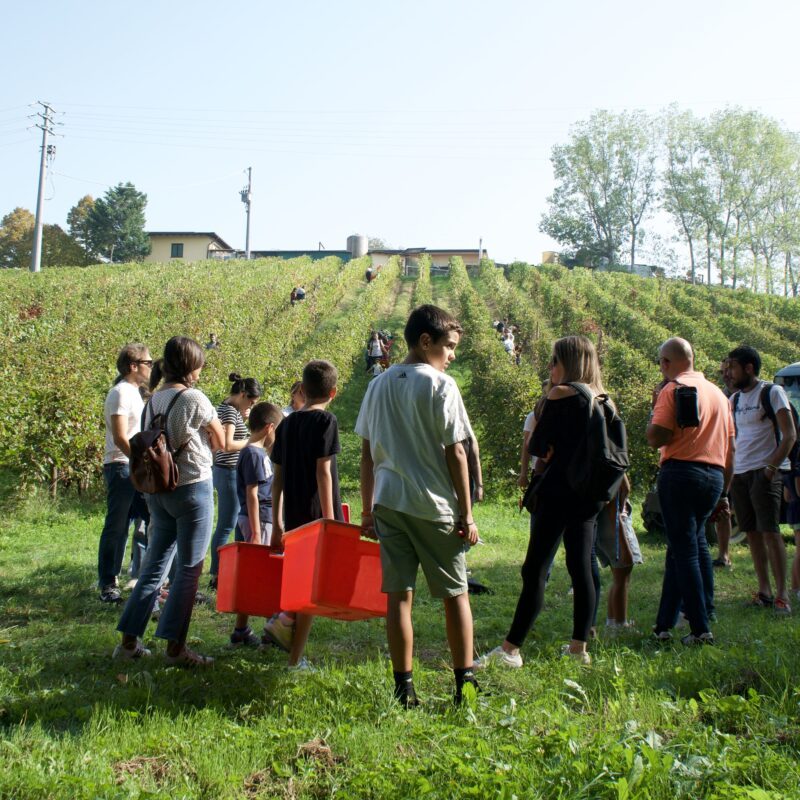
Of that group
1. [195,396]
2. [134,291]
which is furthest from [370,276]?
[195,396]

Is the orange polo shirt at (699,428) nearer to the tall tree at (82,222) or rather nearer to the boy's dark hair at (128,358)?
the boy's dark hair at (128,358)

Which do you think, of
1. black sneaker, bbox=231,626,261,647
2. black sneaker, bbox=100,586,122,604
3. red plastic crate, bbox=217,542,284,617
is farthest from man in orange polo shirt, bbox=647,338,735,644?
black sneaker, bbox=100,586,122,604

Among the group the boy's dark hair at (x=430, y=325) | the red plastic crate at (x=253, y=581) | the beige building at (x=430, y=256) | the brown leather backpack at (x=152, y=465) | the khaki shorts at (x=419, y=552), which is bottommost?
the red plastic crate at (x=253, y=581)

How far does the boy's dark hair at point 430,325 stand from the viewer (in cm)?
375

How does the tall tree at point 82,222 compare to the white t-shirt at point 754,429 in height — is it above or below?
above

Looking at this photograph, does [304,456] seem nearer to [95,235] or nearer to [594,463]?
[594,463]

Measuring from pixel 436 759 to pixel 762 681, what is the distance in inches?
63.9

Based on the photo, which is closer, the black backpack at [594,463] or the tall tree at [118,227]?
the black backpack at [594,463]

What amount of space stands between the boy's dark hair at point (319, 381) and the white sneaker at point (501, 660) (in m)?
1.56

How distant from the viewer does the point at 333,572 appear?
3695 mm

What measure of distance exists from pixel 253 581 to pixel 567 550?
5.29 feet

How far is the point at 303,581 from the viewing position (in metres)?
3.76

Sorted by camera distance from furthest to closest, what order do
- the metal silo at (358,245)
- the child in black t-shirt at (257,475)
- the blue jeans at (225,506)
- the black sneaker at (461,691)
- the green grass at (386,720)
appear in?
the metal silo at (358,245) → the blue jeans at (225,506) → the child in black t-shirt at (257,475) → the black sneaker at (461,691) → the green grass at (386,720)

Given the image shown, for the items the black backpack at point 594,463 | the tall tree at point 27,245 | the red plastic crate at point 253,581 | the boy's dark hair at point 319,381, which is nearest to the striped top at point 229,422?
the boy's dark hair at point 319,381
